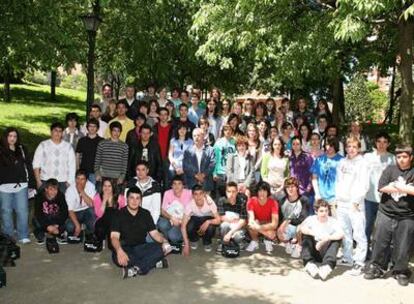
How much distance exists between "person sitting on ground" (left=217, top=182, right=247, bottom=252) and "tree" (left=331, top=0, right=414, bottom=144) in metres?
3.19

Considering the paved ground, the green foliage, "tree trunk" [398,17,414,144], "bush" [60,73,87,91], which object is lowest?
the paved ground

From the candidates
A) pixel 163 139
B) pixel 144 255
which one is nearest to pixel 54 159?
pixel 163 139

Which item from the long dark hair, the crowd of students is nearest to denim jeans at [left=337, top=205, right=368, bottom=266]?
the crowd of students

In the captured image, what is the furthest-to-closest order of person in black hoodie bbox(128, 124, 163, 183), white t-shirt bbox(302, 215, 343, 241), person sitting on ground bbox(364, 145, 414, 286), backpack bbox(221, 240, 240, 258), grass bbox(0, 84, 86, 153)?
grass bbox(0, 84, 86, 153)
person in black hoodie bbox(128, 124, 163, 183)
backpack bbox(221, 240, 240, 258)
white t-shirt bbox(302, 215, 343, 241)
person sitting on ground bbox(364, 145, 414, 286)

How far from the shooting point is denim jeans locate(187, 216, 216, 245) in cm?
845

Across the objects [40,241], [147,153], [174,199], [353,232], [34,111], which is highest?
[34,111]

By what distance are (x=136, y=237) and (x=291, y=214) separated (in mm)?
2769

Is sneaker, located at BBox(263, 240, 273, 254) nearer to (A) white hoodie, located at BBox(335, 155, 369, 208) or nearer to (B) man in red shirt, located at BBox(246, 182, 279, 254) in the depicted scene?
(B) man in red shirt, located at BBox(246, 182, 279, 254)

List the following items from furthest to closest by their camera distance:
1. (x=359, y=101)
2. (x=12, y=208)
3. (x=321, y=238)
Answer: (x=359, y=101) → (x=12, y=208) → (x=321, y=238)

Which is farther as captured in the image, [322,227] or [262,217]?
[262,217]

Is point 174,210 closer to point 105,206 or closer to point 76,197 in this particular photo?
point 105,206

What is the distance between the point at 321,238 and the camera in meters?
7.53

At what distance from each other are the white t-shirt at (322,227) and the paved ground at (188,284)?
602mm

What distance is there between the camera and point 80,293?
6.35 metres
